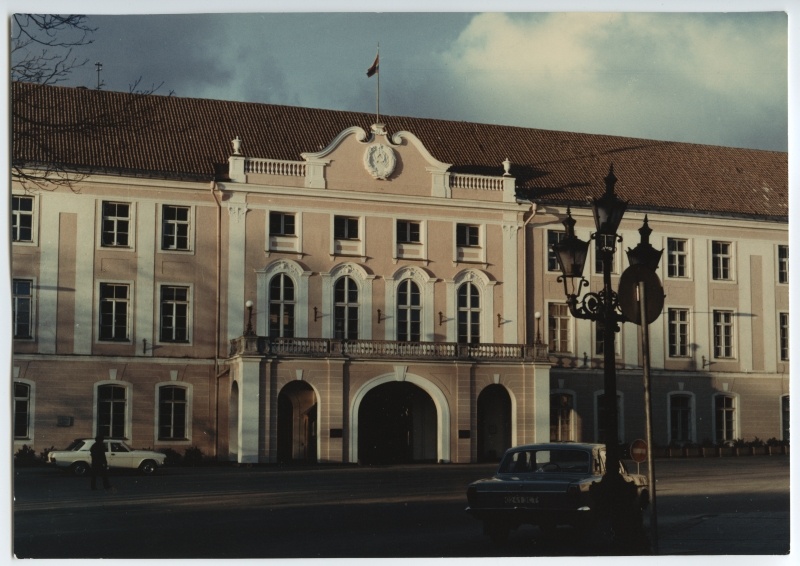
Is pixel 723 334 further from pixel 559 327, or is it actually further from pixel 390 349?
pixel 390 349

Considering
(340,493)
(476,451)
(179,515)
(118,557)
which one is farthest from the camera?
(476,451)

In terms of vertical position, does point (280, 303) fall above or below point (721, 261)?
below

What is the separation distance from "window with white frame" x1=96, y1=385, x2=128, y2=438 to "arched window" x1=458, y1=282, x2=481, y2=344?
4813 millimetres

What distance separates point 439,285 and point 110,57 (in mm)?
5630

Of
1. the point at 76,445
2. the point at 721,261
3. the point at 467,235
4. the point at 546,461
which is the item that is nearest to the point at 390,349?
the point at 467,235

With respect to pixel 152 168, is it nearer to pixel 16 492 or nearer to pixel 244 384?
pixel 244 384

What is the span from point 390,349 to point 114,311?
388cm

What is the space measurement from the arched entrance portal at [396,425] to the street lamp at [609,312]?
5595mm

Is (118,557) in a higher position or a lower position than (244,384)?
lower

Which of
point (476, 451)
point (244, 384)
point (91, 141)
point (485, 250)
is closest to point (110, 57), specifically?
point (91, 141)

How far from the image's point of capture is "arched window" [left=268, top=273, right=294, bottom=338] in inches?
733

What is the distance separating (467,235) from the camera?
19047 mm

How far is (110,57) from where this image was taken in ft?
54.5

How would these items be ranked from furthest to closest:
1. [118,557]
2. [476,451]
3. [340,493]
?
[476,451] → [340,493] → [118,557]
